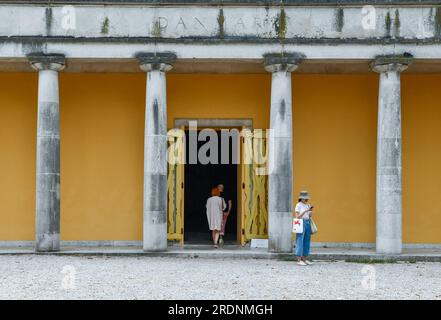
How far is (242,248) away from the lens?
→ 750 inches

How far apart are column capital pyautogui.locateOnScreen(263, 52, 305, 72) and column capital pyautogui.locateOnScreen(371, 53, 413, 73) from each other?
6.37ft

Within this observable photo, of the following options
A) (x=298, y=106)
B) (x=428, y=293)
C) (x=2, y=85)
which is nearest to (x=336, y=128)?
(x=298, y=106)

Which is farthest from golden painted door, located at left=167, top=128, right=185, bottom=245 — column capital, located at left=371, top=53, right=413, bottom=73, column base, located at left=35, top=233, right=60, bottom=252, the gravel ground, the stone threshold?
column capital, located at left=371, top=53, right=413, bottom=73

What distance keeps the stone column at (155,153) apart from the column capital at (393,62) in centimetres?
522

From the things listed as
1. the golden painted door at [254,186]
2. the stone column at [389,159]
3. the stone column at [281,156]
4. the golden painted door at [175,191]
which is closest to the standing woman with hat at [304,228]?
the stone column at [281,156]

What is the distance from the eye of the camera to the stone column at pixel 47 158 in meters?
17.7

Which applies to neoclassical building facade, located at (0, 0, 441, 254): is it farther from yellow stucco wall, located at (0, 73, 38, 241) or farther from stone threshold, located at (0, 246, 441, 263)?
stone threshold, located at (0, 246, 441, 263)

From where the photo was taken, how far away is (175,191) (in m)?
19.6

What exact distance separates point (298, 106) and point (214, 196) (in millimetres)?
3571

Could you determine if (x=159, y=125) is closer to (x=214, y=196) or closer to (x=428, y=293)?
(x=214, y=196)

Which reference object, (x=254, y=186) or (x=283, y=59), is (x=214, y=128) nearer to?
(x=254, y=186)

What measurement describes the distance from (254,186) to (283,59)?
3890mm

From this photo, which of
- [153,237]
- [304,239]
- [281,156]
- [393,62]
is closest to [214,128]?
[281,156]

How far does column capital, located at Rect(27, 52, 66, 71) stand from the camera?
57.9 ft
